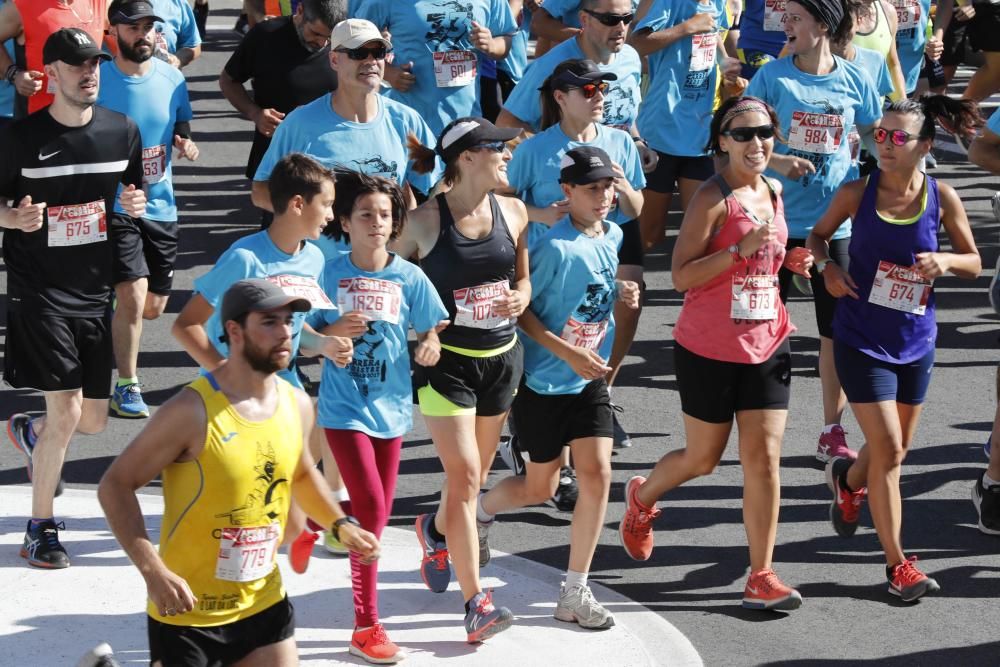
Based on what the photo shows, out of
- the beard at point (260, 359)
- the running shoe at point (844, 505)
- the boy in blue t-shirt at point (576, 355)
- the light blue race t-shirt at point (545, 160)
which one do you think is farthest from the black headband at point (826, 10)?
the beard at point (260, 359)

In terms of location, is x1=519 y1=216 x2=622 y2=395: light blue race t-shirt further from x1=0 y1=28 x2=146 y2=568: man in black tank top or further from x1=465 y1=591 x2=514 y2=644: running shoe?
x1=0 y1=28 x2=146 y2=568: man in black tank top

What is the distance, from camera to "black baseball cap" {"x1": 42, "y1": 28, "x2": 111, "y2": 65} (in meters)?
6.39

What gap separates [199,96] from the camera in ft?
56.4

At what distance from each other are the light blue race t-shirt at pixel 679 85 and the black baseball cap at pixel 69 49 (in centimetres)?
367

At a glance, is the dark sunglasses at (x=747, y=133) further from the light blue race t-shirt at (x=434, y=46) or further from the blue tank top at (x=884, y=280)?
the light blue race t-shirt at (x=434, y=46)

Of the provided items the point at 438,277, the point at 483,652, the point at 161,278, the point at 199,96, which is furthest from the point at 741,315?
the point at 199,96

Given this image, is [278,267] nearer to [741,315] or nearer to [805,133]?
[741,315]

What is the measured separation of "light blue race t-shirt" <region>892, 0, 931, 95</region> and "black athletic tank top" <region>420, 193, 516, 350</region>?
557cm

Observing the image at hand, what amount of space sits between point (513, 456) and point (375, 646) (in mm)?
2059

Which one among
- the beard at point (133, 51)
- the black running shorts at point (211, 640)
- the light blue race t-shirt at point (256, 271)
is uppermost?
the beard at point (133, 51)

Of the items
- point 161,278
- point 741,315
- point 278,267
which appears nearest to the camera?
point 278,267

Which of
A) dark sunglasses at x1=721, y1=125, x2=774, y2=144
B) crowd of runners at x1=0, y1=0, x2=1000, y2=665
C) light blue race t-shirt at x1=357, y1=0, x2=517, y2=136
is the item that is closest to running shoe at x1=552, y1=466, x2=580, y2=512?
crowd of runners at x1=0, y1=0, x2=1000, y2=665

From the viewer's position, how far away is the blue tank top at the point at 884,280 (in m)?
6.54

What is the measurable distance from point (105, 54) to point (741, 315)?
2674mm
